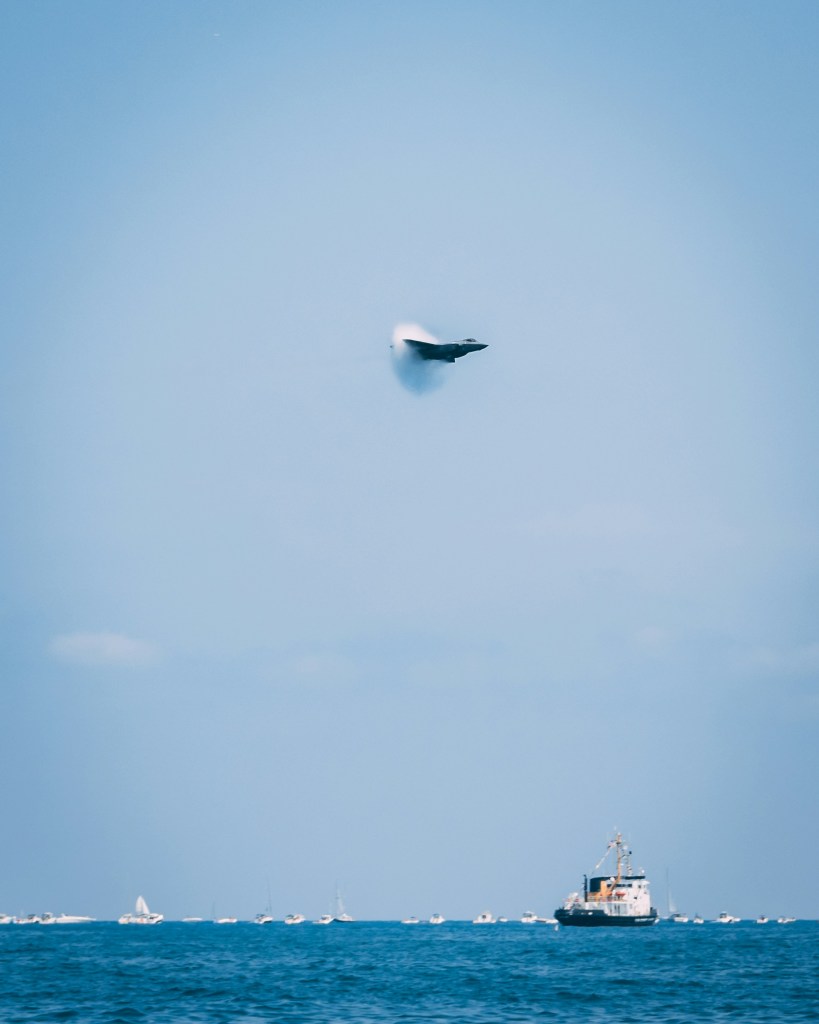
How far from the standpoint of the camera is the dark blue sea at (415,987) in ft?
262

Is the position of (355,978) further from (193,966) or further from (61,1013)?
→ (61,1013)

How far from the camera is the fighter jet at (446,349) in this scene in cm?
11688

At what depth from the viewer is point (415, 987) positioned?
103 metres

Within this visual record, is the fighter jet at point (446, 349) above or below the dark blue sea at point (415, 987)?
above

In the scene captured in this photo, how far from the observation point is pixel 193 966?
5295 inches

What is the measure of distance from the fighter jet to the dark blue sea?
176 ft

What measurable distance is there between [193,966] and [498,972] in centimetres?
3375

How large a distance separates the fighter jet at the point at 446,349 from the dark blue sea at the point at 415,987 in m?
53.6

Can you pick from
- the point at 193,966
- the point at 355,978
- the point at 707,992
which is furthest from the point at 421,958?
the point at 707,992

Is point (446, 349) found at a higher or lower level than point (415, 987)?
higher

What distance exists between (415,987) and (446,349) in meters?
54.1

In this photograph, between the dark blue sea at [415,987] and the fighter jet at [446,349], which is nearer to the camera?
the dark blue sea at [415,987]

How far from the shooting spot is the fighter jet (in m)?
117

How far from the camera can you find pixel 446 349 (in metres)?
118
